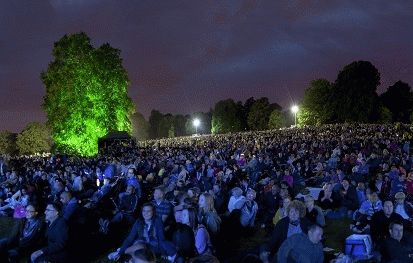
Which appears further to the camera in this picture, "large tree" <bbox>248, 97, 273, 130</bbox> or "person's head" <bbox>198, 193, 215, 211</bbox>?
"large tree" <bbox>248, 97, 273, 130</bbox>

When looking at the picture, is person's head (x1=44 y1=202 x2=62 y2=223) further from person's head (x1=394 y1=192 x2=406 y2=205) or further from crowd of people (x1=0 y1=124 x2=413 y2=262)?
person's head (x1=394 y1=192 x2=406 y2=205)

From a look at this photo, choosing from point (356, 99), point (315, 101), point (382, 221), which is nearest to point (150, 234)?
point (382, 221)

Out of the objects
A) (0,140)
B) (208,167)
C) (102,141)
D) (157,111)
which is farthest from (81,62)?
(157,111)

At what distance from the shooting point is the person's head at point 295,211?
6.82 m

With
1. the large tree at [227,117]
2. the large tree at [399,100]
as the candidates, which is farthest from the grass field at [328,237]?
the large tree at [227,117]

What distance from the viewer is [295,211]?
6.86 meters

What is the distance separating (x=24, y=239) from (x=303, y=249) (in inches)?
181

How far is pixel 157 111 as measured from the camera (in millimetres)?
166875

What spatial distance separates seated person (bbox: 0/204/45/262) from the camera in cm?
773

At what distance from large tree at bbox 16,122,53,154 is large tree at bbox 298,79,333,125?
58.1m

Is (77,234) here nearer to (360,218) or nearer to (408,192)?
(360,218)

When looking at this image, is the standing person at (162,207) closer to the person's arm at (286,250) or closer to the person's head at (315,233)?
the person's arm at (286,250)

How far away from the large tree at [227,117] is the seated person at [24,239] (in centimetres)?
10458

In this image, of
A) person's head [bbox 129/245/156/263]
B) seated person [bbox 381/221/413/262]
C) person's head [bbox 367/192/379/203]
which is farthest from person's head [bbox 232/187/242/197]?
person's head [bbox 129/245/156/263]
